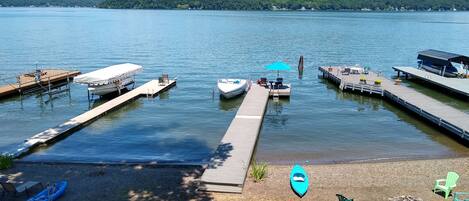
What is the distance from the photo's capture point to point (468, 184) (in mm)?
17328

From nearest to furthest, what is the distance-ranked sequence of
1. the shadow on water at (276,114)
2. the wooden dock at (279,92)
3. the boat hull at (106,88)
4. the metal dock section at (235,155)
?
1. the metal dock section at (235,155)
2. the shadow on water at (276,114)
3. the boat hull at (106,88)
4. the wooden dock at (279,92)

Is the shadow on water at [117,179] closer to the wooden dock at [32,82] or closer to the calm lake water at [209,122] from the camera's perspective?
the calm lake water at [209,122]

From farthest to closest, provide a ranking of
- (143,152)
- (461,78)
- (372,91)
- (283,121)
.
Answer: (461,78)
(372,91)
(283,121)
(143,152)

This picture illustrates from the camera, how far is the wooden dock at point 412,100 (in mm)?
25206

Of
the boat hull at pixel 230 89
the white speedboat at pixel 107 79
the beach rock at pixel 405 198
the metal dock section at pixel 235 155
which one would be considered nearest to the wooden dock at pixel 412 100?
the boat hull at pixel 230 89

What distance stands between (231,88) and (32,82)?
17557mm

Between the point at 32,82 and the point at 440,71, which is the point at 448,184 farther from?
the point at 32,82

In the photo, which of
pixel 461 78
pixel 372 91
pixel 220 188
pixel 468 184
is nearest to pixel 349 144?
pixel 468 184

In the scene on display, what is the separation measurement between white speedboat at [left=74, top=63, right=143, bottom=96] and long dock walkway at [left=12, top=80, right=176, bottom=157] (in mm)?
1706

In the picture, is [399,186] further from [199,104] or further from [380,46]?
[380,46]

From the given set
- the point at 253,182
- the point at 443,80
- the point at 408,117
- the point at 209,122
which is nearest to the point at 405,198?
the point at 253,182

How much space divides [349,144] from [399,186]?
764 cm

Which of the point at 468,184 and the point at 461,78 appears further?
the point at 461,78

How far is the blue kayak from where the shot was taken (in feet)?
47.6
